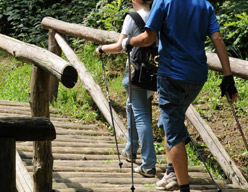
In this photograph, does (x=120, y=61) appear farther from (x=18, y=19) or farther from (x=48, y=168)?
(x=48, y=168)

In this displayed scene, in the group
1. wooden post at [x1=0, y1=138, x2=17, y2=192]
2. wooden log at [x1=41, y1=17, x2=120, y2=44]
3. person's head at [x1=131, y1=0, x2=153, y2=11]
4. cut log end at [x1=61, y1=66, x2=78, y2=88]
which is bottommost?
wooden post at [x1=0, y1=138, x2=17, y2=192]

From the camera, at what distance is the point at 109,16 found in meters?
8.91

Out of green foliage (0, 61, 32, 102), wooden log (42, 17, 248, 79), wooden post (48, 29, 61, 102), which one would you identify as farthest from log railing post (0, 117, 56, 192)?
green foliage (0, 61, 32, 102)

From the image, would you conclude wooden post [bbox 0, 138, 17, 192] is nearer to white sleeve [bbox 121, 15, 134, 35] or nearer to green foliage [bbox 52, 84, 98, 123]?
white sleeve [bbox 121, 15, 134, 35]

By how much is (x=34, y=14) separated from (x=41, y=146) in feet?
25.4

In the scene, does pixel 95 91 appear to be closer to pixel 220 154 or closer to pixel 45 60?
pixel 220 154

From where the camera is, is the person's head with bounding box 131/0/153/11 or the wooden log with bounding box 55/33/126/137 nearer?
the person's head with bounding box 131/0/153/11

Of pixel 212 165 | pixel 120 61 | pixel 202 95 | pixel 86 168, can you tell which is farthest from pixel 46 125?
pixel 120 61

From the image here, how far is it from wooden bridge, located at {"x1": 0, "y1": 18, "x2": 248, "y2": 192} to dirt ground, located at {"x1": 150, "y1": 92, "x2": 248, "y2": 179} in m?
0.43

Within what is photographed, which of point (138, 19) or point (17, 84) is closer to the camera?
point (138, 19)

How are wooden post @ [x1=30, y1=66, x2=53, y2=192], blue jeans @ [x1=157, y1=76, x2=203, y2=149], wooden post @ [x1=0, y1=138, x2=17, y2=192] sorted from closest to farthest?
wooden post @ [x1=0, y1=138, x2=17, y2=192]
blue jeans @ [x1=157, y1=76, x2=203, y2=149]
wooden post @ [x1=30, y1=66, x2=53, y2=192]

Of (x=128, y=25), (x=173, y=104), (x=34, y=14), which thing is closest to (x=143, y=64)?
(x=128, y=25)

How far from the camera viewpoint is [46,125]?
2514 millimetres

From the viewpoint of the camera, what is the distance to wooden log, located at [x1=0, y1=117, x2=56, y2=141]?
239cm
